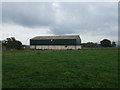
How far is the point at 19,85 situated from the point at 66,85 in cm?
155

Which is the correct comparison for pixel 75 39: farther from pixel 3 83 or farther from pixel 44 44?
pixel 3 83

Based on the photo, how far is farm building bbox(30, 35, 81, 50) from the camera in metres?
59.2

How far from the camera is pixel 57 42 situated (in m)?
61.1

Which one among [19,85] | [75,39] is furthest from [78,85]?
[75,39]

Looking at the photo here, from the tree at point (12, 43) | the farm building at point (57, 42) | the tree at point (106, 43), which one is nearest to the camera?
the tree at point (12, 43)

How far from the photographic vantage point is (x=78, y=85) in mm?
5027

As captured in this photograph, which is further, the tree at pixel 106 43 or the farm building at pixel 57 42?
the tree at pixel 106 43

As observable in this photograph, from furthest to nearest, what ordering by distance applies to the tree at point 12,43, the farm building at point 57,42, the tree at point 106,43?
the tree at point 106,43
the farm building at point 57,42
the tree at point 12,43

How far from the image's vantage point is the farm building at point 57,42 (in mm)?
59156

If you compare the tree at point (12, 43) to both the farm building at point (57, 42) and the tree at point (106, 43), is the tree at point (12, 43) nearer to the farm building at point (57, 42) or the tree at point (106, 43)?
the farm building at point (57, 42)

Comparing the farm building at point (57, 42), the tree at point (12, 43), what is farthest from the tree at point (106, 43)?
the tree at point (12, 43)

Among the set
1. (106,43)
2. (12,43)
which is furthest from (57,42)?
(106,43)

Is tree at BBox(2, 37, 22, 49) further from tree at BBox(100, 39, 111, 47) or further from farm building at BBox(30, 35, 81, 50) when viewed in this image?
tree at BBox(100, 39, 111, 47)

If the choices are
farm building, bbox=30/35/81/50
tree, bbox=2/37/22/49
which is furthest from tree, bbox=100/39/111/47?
tree, bbox=2/37/22/49
